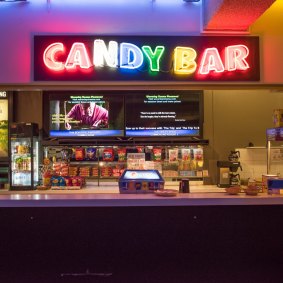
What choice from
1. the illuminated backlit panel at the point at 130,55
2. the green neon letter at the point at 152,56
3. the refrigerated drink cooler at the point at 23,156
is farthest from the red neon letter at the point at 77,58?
the refrigerated drink cooler at the point at 23,156

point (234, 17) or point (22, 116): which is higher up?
point (234, 17)

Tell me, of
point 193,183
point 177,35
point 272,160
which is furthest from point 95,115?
point 272,160

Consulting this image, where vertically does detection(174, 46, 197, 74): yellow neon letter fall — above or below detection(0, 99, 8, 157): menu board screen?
above

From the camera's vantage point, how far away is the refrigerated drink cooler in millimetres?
7039

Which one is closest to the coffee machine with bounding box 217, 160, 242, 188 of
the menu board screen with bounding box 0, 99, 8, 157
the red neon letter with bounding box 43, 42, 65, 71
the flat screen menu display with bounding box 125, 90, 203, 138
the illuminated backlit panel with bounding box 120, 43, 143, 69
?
the flat screen menu display with bounding box 125, 90, 203, 138

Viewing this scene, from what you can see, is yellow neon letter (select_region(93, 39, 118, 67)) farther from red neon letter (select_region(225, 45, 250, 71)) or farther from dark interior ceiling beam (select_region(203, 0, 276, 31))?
red neon letter (select_region(225, 45, 250, 71))

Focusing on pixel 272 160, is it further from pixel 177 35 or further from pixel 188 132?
pixel 177 35

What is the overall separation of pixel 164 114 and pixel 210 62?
2292mm

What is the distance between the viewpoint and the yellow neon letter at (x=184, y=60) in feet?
15.9

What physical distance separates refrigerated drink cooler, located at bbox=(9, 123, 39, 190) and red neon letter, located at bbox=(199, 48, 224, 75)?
346cm

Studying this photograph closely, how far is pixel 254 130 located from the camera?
7.96 metres

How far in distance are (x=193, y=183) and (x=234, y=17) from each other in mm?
3382
